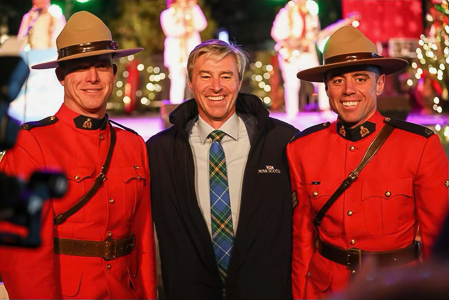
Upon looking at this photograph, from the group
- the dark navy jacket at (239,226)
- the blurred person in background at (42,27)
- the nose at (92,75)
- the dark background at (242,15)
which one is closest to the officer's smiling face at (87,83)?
the nose at (92,75)

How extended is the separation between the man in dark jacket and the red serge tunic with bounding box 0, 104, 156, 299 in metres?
0.19

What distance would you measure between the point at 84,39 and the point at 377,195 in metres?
1.62

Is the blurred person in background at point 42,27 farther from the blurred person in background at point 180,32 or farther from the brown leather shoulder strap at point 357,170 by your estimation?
the brown leather shoulder strap at point 357,170

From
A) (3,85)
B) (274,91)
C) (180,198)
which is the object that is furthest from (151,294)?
(274,91)

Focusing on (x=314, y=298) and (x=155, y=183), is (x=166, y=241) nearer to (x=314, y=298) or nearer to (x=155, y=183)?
(x=155, y=183)

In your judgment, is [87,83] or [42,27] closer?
[87,83]

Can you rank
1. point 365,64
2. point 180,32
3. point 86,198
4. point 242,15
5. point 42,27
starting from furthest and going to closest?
point 242,15 < point 180,32 < point 42,27 < point 365,64 < point 86,198

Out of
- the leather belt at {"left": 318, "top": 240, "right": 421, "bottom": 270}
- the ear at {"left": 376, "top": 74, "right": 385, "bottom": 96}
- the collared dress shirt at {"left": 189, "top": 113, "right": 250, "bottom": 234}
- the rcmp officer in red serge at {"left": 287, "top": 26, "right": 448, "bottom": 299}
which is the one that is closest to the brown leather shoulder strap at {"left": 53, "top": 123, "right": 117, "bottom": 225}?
the collared dress shirt at {"left": 189, "top": 113, "right": 250, "bottom": 234}

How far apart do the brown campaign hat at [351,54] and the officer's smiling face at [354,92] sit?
1.7 inches

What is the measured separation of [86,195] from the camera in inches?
102

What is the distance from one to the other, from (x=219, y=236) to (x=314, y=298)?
586mm

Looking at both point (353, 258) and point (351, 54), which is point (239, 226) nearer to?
point (353, 258)

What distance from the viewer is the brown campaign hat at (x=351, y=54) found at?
9.38ft

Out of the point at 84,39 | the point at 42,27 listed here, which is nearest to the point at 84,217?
the point at 84,39
